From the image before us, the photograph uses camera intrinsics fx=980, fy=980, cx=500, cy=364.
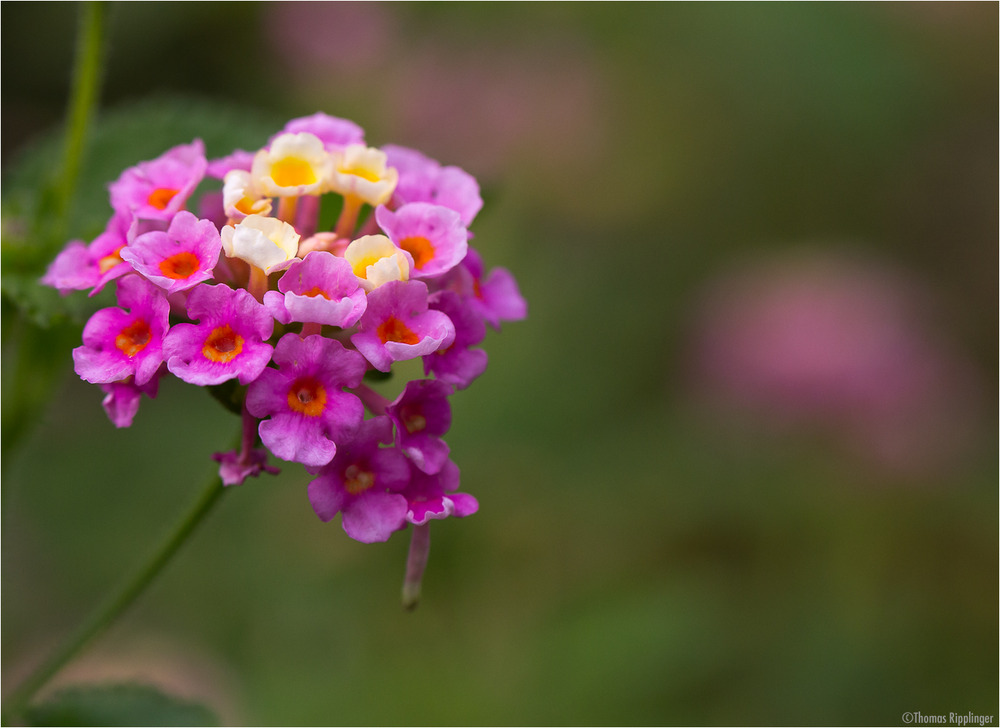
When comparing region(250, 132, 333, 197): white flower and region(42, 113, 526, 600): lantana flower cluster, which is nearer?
region(42, 113, 526, 600): lantana flower cluster

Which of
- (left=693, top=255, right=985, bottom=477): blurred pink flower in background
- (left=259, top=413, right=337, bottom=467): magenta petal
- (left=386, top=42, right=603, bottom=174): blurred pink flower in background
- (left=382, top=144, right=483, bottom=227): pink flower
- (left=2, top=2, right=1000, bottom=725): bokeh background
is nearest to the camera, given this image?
(left=259, top=413, right=337, bottom=467): magenta petal

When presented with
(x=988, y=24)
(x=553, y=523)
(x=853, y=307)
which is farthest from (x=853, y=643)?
(x=988, y=24)

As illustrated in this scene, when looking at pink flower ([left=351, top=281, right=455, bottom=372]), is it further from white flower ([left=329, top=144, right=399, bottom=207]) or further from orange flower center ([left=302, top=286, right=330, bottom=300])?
white flower ([left=329, top=144, right=399, bottom=207])

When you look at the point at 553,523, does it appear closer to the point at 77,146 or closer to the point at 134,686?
the point at 134,686

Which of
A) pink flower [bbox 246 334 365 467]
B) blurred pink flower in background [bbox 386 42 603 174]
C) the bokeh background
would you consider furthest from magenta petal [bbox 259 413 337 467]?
blurred pink flower in background [bbox 386 42 603 174]

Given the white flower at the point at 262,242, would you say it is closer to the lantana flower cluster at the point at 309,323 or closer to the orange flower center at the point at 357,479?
the lantana flower cluster at the point at 309,323

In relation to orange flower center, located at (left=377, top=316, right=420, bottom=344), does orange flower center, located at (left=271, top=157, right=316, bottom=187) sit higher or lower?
higher
